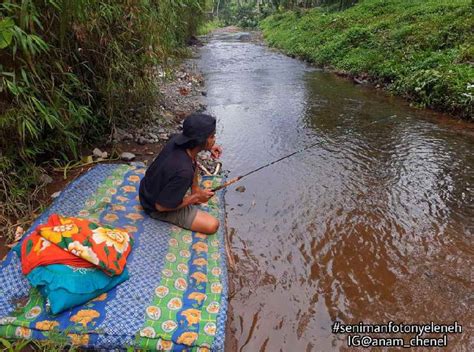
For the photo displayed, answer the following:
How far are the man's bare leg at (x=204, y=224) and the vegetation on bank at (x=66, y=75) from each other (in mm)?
1728

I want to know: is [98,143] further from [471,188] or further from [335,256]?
[471,188]

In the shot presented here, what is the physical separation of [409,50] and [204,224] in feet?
31.6

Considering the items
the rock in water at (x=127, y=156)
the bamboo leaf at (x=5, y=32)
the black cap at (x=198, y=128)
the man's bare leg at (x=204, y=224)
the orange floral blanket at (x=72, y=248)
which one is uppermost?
the bamboo leaf at (x=5, y=32)

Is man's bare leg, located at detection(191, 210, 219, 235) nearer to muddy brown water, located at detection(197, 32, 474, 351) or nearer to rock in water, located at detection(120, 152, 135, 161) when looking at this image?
muddy brown water, located at detection(197, 32, 474, 351)

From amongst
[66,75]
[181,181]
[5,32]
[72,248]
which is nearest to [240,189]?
[181,181]

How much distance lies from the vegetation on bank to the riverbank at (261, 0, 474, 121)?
5957mm

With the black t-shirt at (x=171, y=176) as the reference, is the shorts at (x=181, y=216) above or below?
below

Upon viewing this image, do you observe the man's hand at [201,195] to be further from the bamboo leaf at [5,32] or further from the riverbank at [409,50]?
the riverbank at [409,50]

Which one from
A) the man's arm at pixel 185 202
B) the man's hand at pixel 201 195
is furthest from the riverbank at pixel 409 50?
the man's arm at pixel 185 202

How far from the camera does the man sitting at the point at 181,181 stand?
11.0ft

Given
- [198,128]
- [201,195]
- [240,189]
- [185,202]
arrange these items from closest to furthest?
[198,128]
[185,202]
[201,195]
[240,189]

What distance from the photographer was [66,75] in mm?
4289

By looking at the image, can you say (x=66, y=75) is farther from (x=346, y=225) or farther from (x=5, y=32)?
(x=346, y=225)

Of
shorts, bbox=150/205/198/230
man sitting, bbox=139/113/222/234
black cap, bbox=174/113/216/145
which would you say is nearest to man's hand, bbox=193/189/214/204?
man sitting, bbox=139/113/222/234
